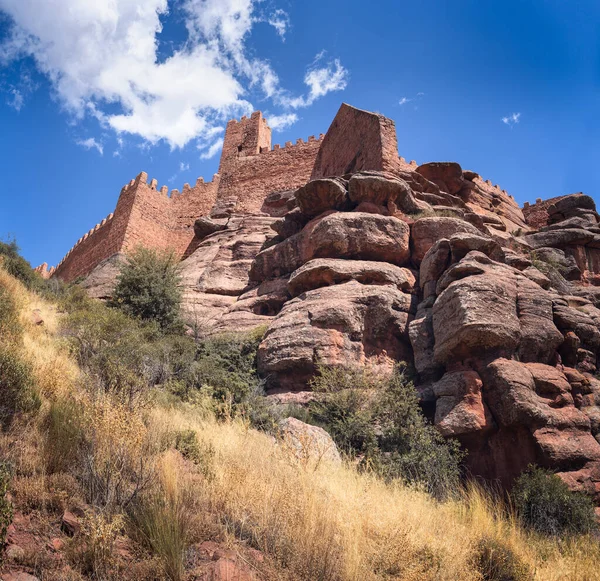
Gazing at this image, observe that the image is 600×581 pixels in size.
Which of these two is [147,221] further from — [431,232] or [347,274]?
[431,232]

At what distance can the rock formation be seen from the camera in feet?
23.5

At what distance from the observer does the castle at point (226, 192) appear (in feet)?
71.6

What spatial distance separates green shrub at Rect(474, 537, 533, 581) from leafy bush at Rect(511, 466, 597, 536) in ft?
4.62

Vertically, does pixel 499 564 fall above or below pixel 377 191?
below

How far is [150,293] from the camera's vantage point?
12.5 m

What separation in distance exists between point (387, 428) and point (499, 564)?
10.9 feet

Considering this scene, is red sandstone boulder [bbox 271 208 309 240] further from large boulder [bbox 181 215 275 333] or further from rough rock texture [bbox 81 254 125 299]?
rough rock texture [bbox 81 254 125 299]

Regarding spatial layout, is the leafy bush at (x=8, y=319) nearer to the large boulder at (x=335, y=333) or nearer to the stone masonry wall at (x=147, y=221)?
the large boulder at (x=335, y=333)

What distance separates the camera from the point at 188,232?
24.6m

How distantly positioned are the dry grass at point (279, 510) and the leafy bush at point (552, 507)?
0.35m

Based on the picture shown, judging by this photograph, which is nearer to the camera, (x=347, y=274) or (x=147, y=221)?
(x=347, y=274)

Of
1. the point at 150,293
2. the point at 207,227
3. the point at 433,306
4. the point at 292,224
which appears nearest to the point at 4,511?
the point at 433,306

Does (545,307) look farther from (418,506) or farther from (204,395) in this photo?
(204,395)

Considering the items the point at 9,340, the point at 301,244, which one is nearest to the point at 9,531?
the point at 9,340
